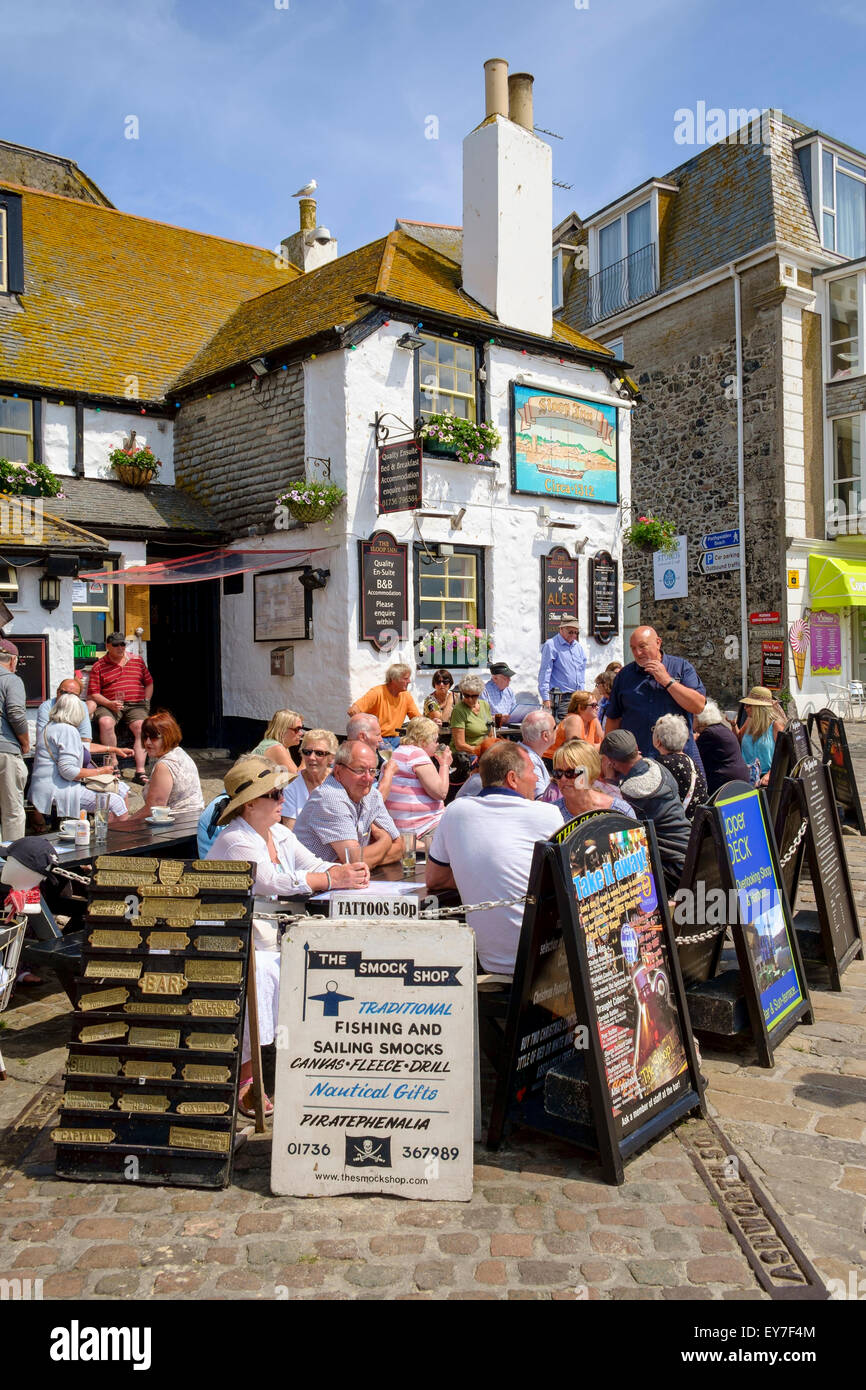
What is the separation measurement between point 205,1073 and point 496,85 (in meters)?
14.5

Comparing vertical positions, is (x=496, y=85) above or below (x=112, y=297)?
above

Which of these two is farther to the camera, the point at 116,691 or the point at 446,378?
the point at 446,378

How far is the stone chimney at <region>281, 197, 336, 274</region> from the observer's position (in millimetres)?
18688

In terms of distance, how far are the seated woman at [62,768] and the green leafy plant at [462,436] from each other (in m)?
6.76

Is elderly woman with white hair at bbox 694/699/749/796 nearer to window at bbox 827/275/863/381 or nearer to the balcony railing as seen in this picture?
window at bbox 827/275/863/381

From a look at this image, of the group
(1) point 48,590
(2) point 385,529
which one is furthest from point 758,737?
(1) point 48,590

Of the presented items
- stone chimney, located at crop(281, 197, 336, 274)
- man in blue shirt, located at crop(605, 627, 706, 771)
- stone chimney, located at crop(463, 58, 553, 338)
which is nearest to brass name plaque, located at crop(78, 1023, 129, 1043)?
man in blue shirt, located at crop(605, 627, 706, 771)

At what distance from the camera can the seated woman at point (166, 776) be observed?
6.35m

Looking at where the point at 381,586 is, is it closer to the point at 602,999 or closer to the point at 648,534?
the point at 648,534

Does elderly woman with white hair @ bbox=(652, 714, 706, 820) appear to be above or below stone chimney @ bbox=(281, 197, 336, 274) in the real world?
below

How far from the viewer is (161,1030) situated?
3.52 m

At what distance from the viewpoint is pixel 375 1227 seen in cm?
316

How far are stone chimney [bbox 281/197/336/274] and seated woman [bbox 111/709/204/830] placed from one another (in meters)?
14.2
